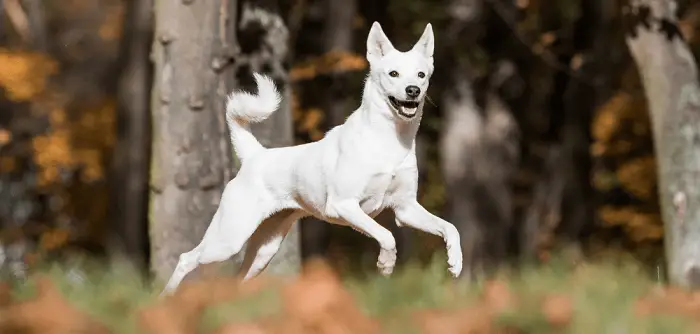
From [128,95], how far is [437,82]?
4163mm

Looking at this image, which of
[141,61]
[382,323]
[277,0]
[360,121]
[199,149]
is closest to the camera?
[382,323]

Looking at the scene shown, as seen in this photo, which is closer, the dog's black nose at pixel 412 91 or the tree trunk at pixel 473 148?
the dog's black nose at pixel 412 91

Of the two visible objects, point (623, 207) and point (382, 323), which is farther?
point (623, 207)

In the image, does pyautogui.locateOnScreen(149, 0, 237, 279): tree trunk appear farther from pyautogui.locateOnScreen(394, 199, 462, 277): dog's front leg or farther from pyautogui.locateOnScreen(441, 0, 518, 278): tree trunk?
pyautogui.locateOnScreen(441, 0, 518, 278): tree trunk

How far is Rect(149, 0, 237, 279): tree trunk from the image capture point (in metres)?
9.33

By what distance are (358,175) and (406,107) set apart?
17.9 inches

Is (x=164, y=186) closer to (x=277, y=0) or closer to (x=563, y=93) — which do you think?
(x=277, y=0)

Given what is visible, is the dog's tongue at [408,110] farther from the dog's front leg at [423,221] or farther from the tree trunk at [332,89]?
the tree trunk at [332,89]

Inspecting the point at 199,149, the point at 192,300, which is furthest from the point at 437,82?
the point at 192,300

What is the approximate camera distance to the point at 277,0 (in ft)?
36.8

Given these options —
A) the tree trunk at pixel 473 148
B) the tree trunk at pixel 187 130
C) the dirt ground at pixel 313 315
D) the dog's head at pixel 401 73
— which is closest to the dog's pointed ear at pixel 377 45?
the dog's head at pixel 401 73

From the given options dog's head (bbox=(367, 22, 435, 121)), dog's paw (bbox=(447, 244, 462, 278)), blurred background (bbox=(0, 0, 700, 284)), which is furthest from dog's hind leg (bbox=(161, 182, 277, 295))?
blurred background (bbox=(0, 0, 700, 284))

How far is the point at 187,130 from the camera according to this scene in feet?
30.6

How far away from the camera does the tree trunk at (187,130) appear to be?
9328 millimetres
